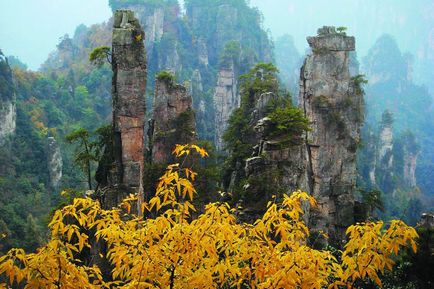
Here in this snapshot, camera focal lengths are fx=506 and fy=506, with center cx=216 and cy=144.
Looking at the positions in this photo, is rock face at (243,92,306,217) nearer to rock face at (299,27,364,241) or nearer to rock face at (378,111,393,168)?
rock face at (299,27,364,241)

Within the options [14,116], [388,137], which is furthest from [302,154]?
[388,137]

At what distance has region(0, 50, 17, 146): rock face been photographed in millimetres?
40656

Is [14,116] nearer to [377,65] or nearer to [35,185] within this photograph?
[35,185]

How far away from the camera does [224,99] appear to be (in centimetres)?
6009

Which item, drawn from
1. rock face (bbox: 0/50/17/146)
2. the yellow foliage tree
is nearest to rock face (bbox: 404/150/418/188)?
rock face (bbox: 0/50/17/146)

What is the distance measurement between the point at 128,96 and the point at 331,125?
1366 cm

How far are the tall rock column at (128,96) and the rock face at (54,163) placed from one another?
26.3 meters

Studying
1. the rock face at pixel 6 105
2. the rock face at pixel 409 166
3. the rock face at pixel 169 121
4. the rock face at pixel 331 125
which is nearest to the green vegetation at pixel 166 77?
the rock face at pixel 169 121

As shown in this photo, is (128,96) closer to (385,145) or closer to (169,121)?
(169,121)

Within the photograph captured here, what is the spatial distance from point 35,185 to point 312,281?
3831cm

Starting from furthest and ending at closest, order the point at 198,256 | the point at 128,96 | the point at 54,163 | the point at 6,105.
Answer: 1. the point at 54,163
2. the point at 6,105
3. the point at 128,96
4. the point at 198,256

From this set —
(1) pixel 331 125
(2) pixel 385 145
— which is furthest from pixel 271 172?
(2) pixel 385 145

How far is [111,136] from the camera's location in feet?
61.7

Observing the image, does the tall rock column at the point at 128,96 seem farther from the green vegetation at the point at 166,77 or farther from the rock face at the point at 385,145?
the rock face at the point at 385,145
